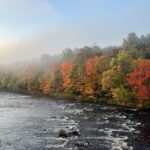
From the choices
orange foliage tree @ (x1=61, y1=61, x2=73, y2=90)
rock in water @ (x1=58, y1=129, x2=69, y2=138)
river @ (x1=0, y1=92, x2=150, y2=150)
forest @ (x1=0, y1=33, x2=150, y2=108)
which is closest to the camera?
river @ (x1=0, y1=92, x2=150, y2=150)

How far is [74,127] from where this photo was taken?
169ft

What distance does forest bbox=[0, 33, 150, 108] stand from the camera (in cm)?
7619

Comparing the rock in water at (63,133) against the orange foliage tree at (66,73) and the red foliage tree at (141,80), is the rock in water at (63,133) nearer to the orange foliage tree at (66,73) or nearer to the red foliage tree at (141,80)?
the red foliage tree at (141,80)

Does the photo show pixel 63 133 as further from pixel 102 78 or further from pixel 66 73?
pixel 66 73

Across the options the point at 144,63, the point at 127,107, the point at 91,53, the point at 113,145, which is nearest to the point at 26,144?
the point at 113,145

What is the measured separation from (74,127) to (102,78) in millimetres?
36959

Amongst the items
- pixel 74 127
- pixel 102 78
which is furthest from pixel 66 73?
pixel 74 127

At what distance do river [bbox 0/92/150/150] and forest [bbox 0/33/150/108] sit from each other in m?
7.28

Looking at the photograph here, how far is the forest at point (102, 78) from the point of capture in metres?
76.2

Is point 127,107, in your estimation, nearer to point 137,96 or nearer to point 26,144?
point 137,96

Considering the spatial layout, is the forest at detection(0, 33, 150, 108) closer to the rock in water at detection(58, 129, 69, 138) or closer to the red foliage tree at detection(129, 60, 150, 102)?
the red foliage tree at detection(129, 60, 150, 102)

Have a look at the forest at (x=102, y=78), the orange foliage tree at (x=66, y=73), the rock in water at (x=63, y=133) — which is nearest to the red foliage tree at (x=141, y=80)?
the forest at (x=102, y=78)

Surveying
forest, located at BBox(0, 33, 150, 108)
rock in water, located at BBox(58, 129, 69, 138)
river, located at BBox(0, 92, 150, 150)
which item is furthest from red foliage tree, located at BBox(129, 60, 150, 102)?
rock in water, located at BBox(58, 129, 69, 138)

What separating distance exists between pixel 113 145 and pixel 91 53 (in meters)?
76.6
